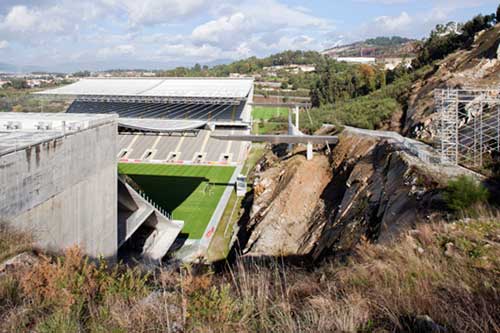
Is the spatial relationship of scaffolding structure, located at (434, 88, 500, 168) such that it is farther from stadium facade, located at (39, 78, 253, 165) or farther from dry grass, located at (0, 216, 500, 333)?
stadium facade, located at (39, 78, 253, 165)

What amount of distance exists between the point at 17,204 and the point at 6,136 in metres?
2.53

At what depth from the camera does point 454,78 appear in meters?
23.6

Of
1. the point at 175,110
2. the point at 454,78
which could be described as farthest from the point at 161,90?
the point at 454,78

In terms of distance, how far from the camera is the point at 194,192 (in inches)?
982

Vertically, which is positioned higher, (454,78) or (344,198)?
(454,78)

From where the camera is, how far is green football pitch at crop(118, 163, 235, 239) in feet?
67.0

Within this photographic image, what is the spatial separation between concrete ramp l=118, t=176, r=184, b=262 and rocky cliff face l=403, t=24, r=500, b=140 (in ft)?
43.9

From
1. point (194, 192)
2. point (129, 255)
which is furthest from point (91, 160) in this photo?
point (194, 192)

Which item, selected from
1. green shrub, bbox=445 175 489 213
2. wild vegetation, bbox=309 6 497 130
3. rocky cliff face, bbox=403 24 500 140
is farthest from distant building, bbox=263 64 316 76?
green shrub, bbox=445 175 489 213

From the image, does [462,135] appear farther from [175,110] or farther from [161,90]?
[161,90]

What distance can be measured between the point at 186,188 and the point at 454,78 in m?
18.7

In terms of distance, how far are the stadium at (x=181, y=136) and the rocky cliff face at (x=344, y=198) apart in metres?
3.43

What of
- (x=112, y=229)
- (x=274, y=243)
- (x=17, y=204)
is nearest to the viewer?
(x=17, y=204)

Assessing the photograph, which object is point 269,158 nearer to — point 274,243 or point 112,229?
point 274,243
